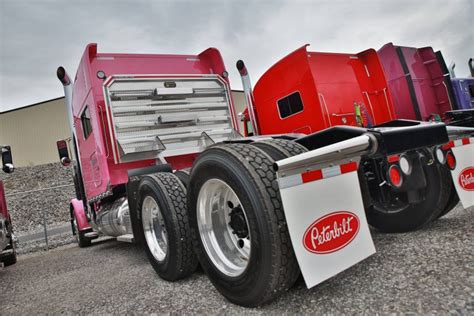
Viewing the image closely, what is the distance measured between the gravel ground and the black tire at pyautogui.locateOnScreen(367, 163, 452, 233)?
11 cm

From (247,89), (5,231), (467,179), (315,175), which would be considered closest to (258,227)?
(315,175)

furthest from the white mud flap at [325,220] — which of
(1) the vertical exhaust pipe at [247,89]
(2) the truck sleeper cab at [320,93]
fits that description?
(1) the vertical exhaust pipe at [247,89]

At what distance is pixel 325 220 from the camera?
1.93 m

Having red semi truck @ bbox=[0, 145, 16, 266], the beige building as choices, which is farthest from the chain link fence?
the beige building

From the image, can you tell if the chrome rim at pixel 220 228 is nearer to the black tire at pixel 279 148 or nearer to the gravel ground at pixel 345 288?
the gravel ground at pixel 345 288

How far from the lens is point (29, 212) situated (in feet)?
44.2

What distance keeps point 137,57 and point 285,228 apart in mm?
3954

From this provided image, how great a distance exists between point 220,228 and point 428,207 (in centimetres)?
181

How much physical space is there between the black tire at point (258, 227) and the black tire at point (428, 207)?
4.35 feet

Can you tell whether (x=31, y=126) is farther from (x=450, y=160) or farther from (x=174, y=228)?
(x=450, y=160)

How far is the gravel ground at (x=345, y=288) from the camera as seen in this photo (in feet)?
6.18

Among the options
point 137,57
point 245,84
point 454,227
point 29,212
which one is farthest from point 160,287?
point 29,212

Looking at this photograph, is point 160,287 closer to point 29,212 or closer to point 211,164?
point 211,164

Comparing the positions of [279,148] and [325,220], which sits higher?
[279,148]
